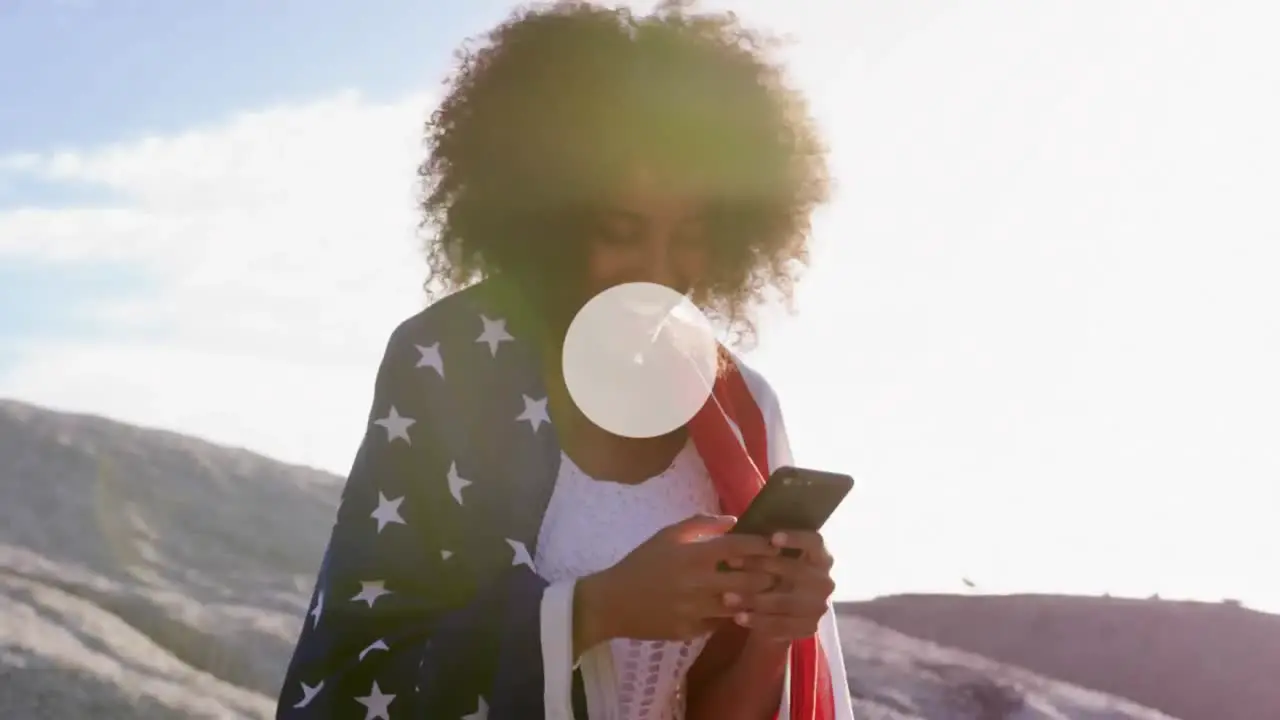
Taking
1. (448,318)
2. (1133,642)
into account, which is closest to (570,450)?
(448,318)

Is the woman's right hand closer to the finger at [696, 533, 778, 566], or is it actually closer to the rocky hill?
the finger at [696, 533, 778, 566]

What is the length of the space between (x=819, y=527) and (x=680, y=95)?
0.94 meters

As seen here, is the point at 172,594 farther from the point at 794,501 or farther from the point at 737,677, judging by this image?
the point at 794,501

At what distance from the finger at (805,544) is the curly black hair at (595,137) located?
70 cm

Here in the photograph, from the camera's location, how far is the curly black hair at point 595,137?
2.11 metres

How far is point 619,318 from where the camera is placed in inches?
79.0

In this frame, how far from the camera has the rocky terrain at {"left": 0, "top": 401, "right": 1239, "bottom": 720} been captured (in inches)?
134

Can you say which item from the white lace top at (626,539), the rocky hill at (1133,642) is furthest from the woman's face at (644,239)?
the rocky hill at (1133,642)

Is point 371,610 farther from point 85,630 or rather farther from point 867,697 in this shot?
point 867,697

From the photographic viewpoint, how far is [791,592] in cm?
156

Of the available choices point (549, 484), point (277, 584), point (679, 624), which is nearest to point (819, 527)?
point (679, 624)

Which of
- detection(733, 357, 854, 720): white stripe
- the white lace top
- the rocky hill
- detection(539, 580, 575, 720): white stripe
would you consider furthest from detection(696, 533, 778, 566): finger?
the rocky hill

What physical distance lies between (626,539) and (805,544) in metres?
0.40

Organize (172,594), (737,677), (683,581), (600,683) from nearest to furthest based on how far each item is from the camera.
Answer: (683,581), (600,683), (737,677), (172,594)
